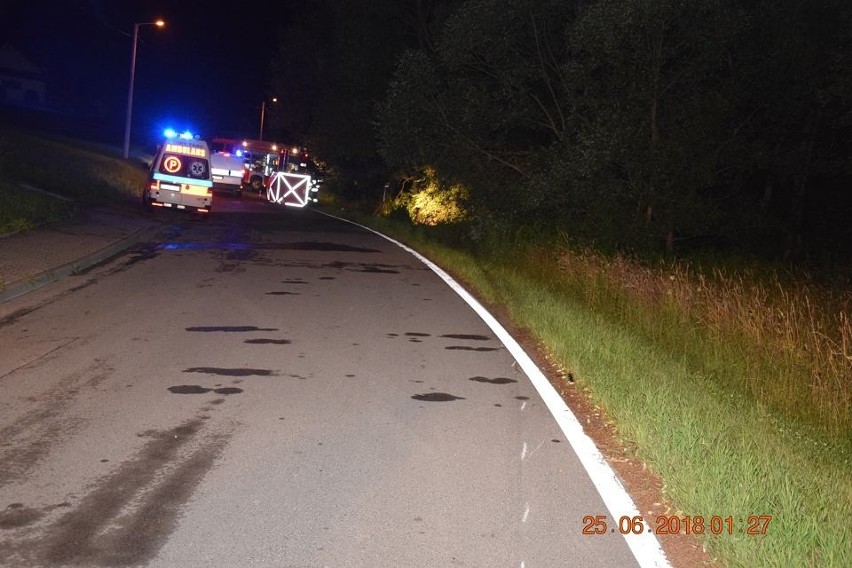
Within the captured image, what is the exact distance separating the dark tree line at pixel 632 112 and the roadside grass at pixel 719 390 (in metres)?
4.23

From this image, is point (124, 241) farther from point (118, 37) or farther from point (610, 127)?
point (118, 37)

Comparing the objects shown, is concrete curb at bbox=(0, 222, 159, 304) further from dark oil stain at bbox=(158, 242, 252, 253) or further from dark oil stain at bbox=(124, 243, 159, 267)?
dark oil stain at bbox=(158, 242, 252, 253)

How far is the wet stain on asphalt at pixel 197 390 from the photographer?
7.44 m

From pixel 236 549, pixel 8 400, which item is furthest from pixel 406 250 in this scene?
pixel 236 549

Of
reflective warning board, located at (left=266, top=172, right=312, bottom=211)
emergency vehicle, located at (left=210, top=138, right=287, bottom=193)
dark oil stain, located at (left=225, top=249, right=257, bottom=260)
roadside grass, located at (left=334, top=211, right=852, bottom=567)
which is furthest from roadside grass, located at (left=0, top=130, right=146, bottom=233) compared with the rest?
roadside grass, located at (left=334, top=211, right=852, bottom=567)

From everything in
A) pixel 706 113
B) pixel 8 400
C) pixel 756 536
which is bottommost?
pixel 8 400

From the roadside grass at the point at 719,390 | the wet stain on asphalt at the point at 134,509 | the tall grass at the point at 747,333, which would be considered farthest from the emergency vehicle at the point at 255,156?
the wet stain on asphalt at the point at 134,509

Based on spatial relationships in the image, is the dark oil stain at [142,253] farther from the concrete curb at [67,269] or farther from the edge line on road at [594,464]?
the edge line on road at [594,464]

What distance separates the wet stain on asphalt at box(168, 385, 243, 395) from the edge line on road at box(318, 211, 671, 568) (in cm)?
274

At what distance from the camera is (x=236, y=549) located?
4.43 metres

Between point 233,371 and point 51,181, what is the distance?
21.3 meters

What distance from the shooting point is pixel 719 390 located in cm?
775

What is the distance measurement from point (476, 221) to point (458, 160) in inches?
64.7

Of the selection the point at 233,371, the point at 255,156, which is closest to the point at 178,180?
the point at 233,371
